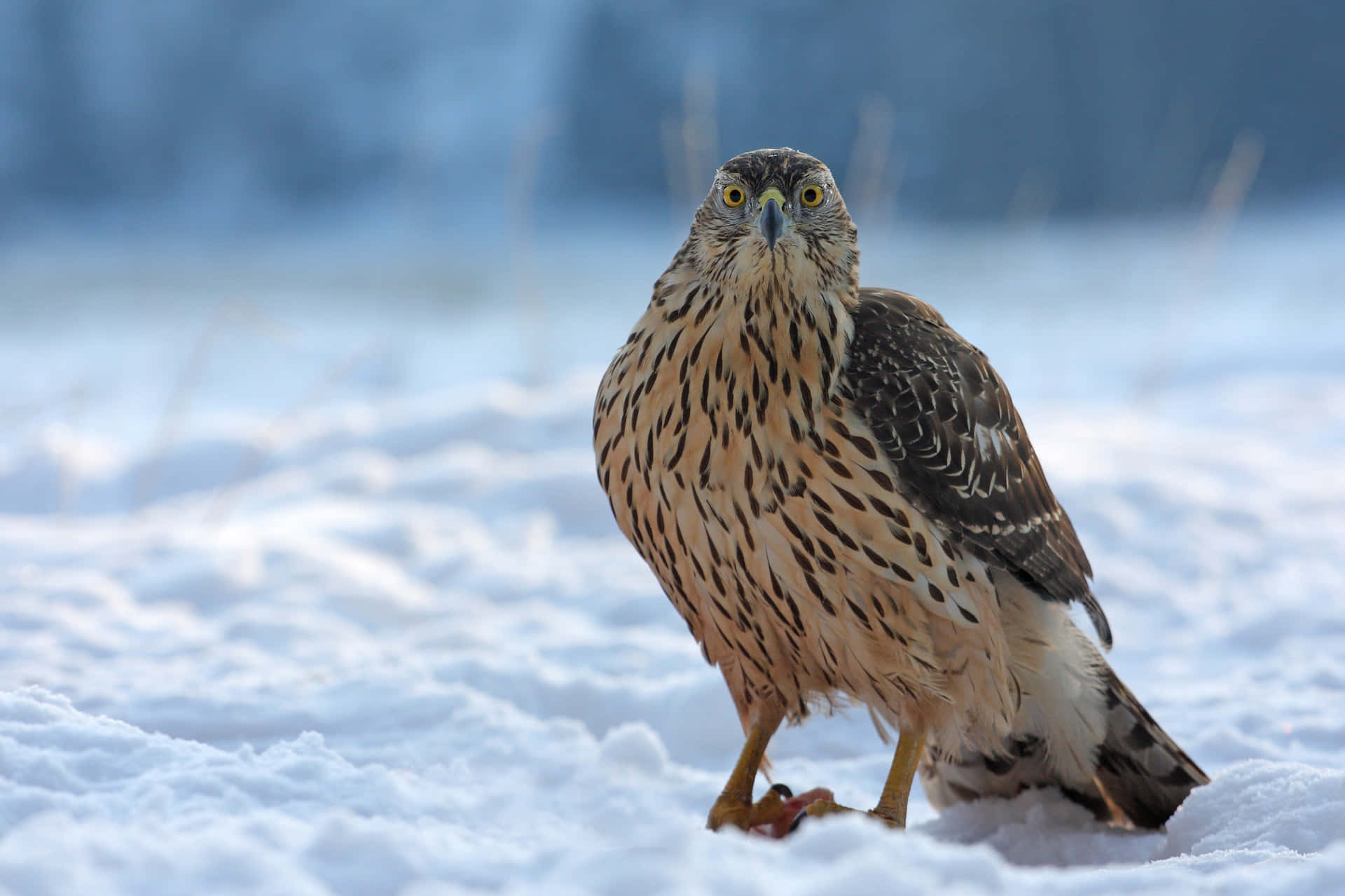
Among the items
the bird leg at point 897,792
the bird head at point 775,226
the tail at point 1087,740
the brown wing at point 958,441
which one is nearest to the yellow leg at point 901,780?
the bird leg at point 897,792

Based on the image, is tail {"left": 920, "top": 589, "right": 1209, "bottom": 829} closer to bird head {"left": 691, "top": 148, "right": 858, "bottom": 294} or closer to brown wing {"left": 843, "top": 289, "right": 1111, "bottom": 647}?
brown wing {"left": 843, "top": 289, "right": 1111, "bottom": 647}

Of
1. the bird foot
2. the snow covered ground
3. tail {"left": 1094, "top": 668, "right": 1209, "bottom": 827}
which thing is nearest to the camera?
the snow covered ground

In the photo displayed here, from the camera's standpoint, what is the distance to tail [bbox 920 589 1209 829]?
7.98 ft

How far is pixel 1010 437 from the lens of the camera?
8.15 feet

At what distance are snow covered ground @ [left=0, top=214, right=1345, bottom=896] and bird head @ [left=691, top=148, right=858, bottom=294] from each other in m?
1.02

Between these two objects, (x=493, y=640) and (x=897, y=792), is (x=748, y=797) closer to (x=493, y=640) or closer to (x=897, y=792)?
(x=897, y=792)

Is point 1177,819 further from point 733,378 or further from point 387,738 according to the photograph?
point 387,738

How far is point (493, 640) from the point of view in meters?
3.44

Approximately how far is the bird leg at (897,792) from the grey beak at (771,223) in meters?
1.03

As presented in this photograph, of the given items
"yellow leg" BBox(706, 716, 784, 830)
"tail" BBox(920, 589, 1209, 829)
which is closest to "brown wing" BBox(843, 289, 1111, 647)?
"tail" BBox(920, 589, 1209, 829)

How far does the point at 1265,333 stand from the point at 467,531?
576 centimetres

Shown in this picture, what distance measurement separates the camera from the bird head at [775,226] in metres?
2.21

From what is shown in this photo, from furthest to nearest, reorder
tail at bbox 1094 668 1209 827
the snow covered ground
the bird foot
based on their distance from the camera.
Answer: tail at bbox 1094 668 1209 827, the bird foot, the snow covered ground

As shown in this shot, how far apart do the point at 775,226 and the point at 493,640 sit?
5.83ft
